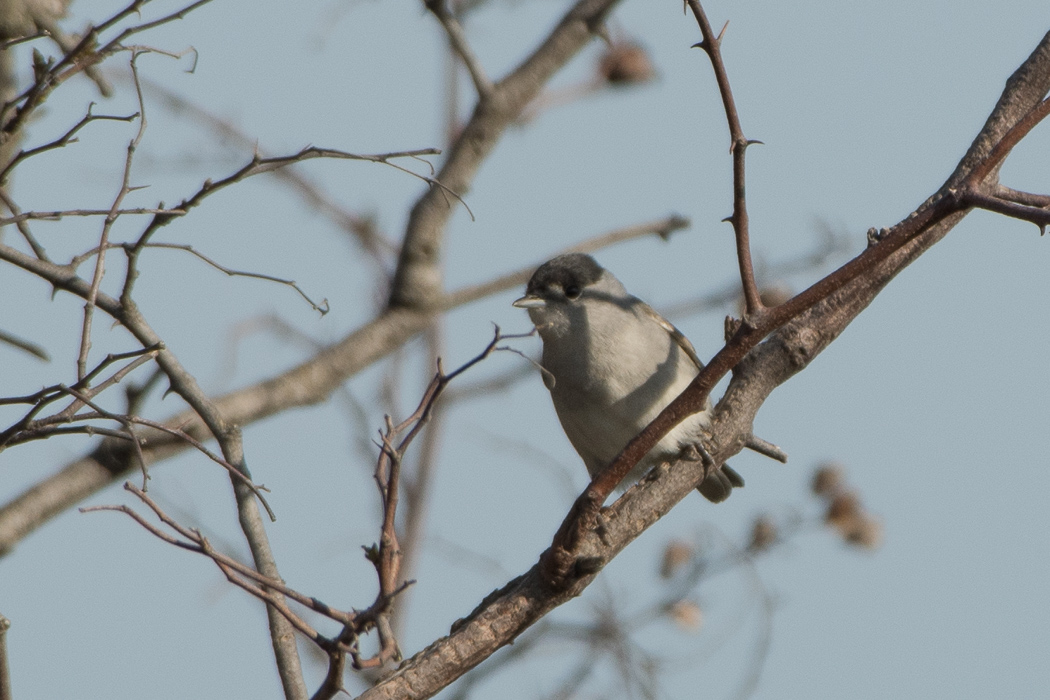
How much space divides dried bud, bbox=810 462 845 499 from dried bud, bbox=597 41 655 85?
8.28ft

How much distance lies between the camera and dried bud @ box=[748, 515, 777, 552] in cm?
577

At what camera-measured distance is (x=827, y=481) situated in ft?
19.2

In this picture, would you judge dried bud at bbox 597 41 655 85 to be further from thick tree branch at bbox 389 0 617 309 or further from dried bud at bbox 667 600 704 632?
dried bud at bbox 667 600 704 632

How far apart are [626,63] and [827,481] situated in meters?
2.70

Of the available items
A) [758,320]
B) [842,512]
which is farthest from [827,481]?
[758,320]

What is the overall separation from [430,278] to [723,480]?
1.93 m

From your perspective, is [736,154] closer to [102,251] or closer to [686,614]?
[102,251]

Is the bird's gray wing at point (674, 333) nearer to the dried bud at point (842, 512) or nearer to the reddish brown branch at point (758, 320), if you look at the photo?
the dried bud at point (842, 512)

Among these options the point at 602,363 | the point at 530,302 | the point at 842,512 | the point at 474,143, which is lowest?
the point at 842,512

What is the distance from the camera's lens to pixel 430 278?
557 centimetres

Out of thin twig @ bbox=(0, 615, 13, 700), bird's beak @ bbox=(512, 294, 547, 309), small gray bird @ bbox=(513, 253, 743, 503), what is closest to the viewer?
thin twig @ bbox=(0, 615, 13, 700)

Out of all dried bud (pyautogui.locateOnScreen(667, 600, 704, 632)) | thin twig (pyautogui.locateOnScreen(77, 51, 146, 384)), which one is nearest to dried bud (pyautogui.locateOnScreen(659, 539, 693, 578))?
dried bud (pyautogui.locateOnScreen(667, 600, 704, 632))

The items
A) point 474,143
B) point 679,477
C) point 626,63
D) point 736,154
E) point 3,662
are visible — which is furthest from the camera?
point 626,63

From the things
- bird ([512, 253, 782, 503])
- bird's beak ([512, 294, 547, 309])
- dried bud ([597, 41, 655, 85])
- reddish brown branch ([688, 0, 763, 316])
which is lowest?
reddish brown branch ([688, 0, 763, 316])
